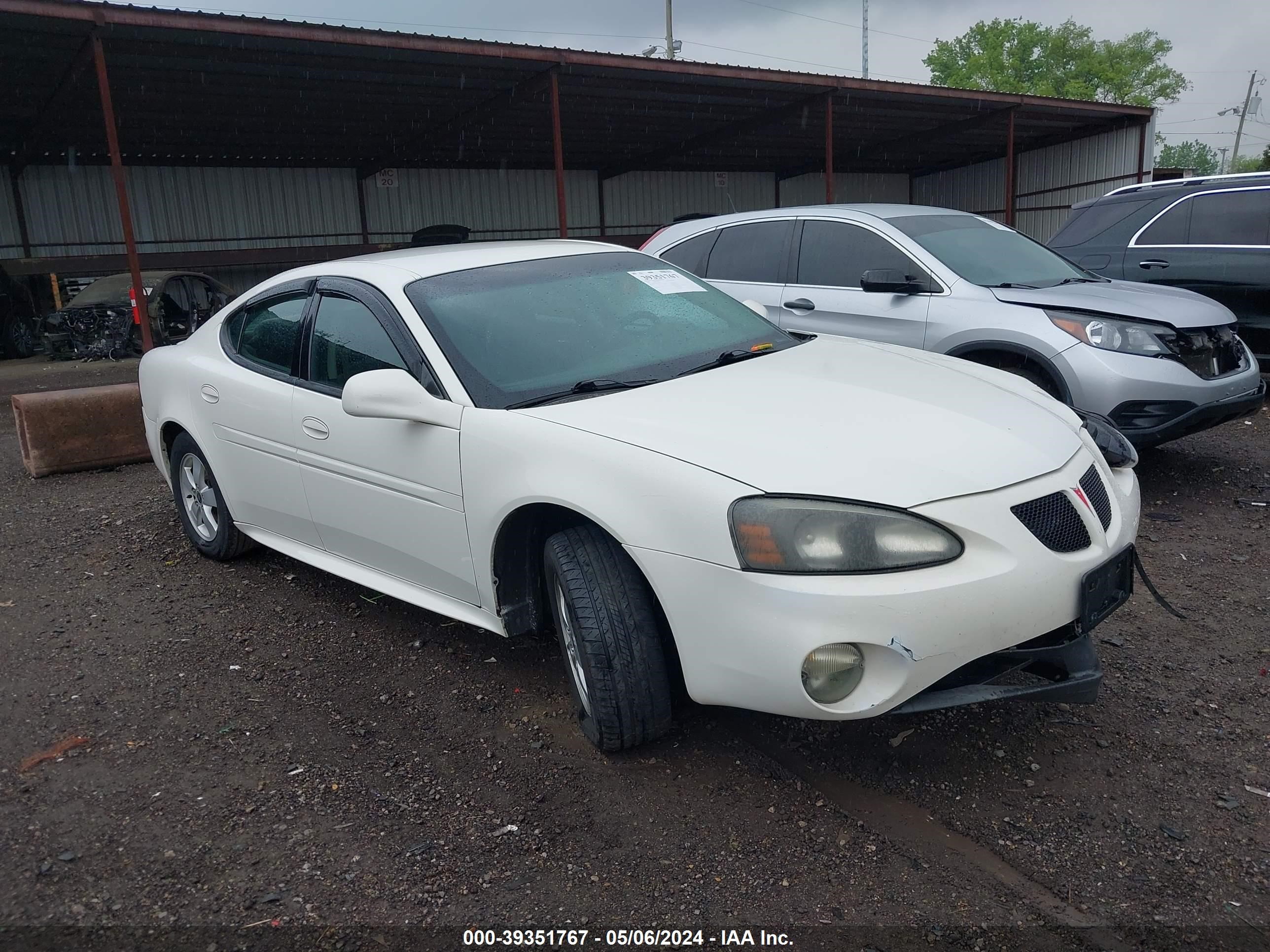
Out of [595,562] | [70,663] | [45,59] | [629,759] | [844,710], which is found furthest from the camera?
[45,59]

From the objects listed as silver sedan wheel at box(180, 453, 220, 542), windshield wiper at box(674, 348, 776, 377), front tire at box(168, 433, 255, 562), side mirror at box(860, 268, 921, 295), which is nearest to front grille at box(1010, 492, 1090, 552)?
windshield wiper at box(674, 348, 776, 377)

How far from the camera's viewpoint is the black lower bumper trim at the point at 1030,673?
Result: 2529 mm

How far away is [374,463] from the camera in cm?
347

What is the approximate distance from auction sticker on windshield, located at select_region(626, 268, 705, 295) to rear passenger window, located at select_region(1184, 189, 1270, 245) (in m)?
5.51

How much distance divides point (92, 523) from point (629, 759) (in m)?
4.30

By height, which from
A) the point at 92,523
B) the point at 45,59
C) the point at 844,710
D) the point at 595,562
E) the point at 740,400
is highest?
the point at 45,59

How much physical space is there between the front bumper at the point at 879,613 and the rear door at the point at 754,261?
4.04 meters

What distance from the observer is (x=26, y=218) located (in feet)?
64.7

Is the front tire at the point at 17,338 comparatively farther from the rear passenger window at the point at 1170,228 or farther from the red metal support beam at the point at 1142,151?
the red metal support beam at the point at 1142,151

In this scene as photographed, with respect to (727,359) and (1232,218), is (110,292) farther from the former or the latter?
(1232,218)

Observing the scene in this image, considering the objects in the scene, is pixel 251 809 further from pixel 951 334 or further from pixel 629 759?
pixel 951 334

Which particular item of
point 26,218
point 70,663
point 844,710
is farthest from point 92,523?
point 26,218

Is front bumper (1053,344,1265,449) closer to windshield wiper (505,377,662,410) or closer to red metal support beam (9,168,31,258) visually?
windshield wiper (505,377,662,410)

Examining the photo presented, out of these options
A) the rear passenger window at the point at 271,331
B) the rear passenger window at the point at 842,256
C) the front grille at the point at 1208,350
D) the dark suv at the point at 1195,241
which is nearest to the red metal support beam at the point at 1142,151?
the dark suv at the point at 1195,241
